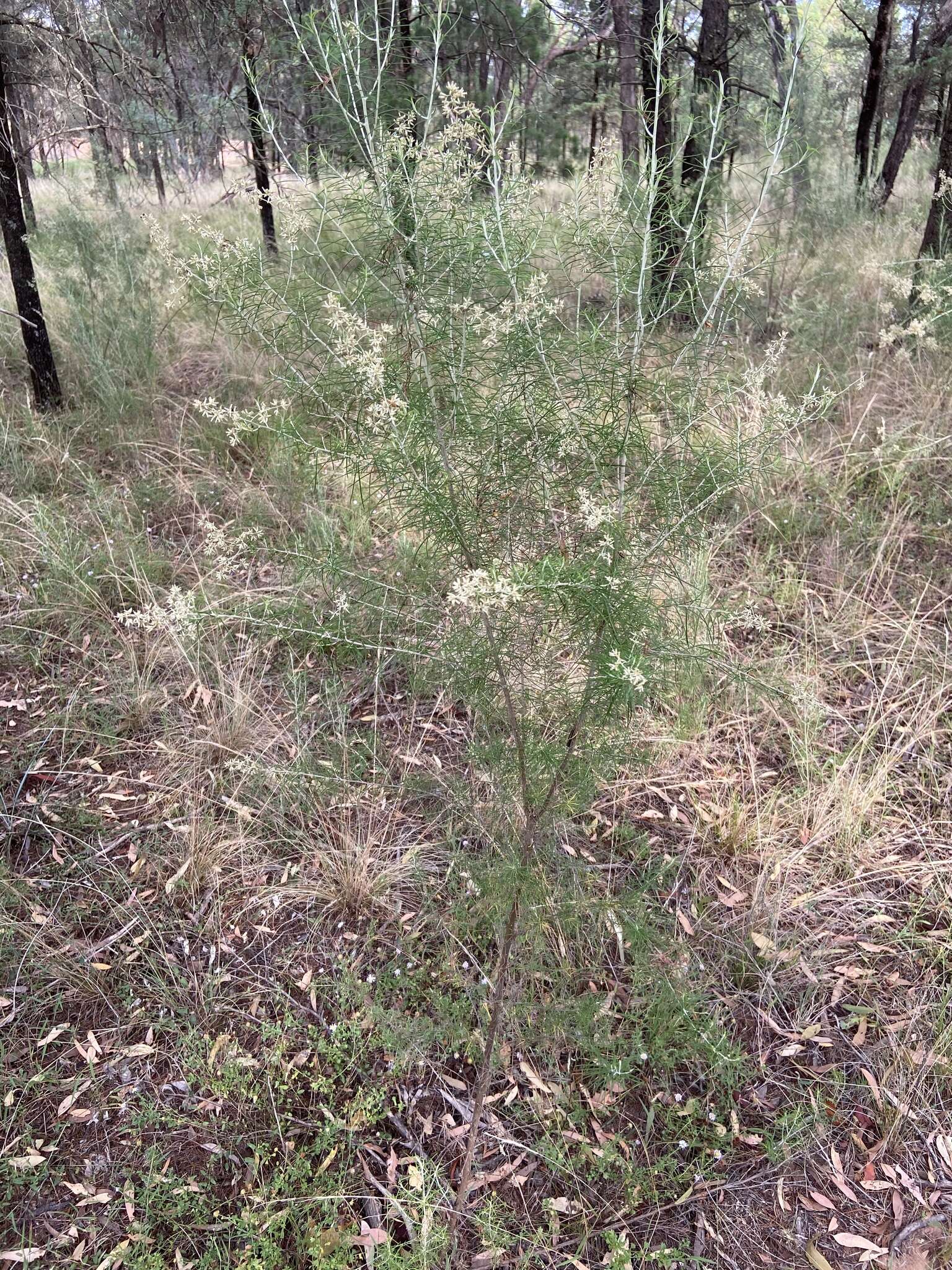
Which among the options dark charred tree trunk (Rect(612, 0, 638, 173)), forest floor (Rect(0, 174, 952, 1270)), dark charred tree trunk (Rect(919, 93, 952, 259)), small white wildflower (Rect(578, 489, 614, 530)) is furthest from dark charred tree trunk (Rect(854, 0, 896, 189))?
small white wildflower (Rect(578, 489, 614, 530))

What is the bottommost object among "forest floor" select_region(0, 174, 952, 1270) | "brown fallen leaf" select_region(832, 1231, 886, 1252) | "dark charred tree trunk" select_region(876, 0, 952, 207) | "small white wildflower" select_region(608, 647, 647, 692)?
"brown fallen leaf" select_region(832, 1231, 886, 1252)

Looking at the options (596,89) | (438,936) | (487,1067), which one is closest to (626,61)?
(596,89)

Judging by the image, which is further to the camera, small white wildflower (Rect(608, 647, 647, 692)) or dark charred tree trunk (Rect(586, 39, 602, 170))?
dark charred tree trunk (Rect(586, 39, 602, 170))

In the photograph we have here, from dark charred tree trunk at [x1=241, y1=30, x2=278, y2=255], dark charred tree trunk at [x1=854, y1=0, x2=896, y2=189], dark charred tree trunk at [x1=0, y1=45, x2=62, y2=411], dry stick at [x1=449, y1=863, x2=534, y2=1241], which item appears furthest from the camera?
dark charred tree trunk at [x1=854, y1=0, x2=896, y2=189]

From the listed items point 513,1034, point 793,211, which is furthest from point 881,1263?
point 793,211

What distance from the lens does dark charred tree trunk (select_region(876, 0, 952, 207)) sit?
6.62 m

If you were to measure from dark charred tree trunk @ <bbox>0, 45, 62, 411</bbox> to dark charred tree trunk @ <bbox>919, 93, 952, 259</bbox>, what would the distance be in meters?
5.76

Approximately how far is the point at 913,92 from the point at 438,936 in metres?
13.7

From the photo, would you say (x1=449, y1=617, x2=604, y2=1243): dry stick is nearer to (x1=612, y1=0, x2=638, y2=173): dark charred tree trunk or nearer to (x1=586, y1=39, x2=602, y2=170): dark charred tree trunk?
(x1=612, y1=0, x2=638, y2=173): dark charred tree trunk

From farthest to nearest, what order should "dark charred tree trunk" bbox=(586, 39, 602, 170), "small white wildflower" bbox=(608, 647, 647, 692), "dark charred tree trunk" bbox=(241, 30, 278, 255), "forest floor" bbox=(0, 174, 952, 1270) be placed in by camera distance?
1. "dark charred tree trunk" bbox=(586, 39, 602, 170)
2. "forest floor" bbox=(0, 174, 952, 1270)
3. "dark charred tree trunk" bbox=(241, 30, 278, 255)
4. "small white wildflower" bbox=(608, 647, 647, 692)

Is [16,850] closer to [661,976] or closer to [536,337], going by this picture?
[661,976]

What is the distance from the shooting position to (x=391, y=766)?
3.03 meters

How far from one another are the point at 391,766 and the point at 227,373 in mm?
3763

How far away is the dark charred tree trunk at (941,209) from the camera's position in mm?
5062
